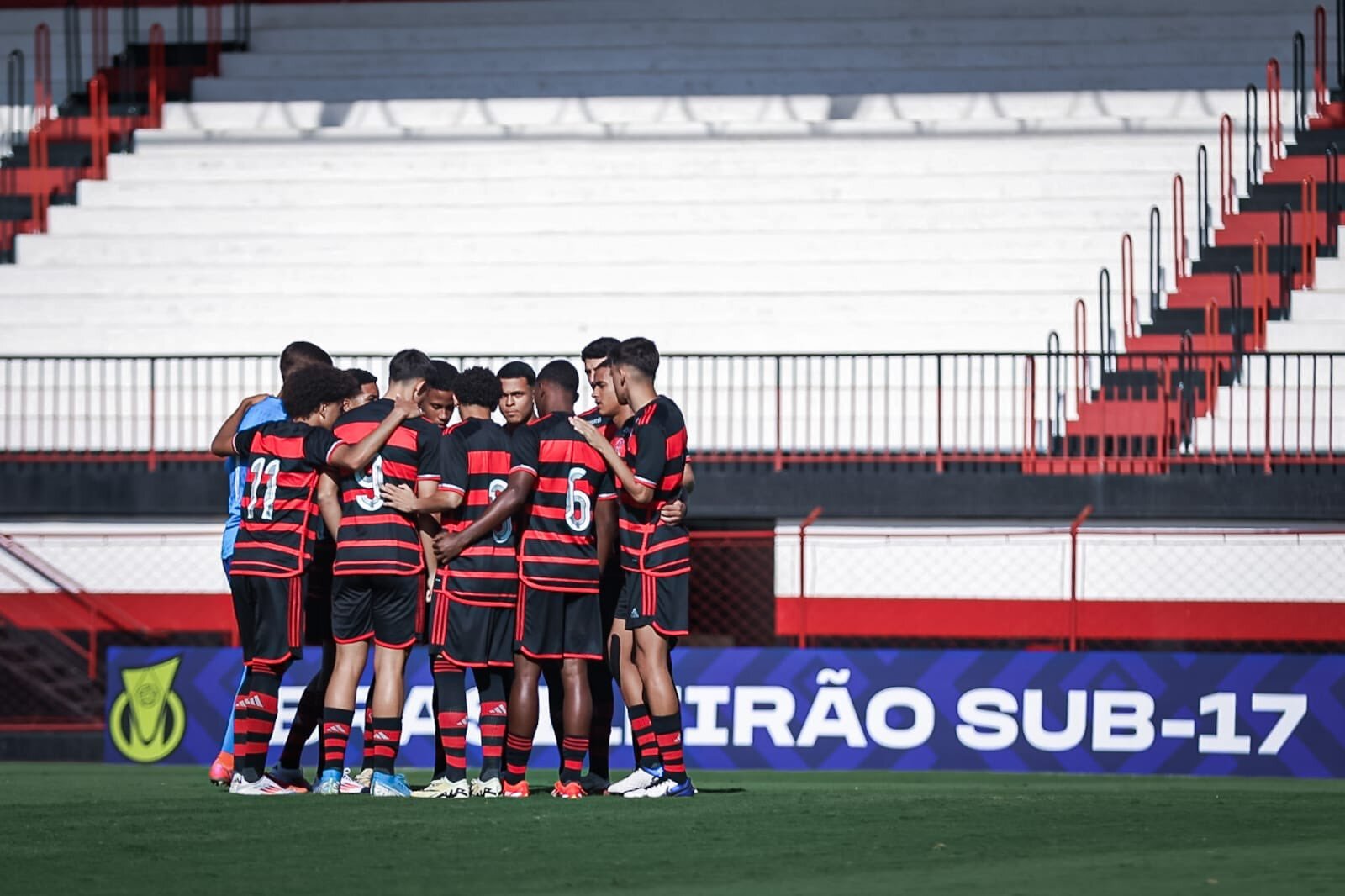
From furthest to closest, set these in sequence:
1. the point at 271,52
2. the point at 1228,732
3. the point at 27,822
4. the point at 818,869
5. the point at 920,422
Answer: the point at 271,52 < the point at 920,422 < the point at 1228,732 < the point at 27,822 < the point at 818,869

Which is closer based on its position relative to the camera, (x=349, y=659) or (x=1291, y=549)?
(x=349, y=659)

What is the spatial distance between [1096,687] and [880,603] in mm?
4227

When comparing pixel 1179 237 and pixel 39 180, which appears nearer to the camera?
pixel 1179 237

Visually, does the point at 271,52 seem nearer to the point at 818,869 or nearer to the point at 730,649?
the point at 730,649

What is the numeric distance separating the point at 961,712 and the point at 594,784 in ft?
12.8

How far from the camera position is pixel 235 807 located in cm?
804

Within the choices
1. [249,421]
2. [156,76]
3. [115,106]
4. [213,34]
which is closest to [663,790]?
[249,421]


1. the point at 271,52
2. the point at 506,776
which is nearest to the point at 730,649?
the point at 506,776

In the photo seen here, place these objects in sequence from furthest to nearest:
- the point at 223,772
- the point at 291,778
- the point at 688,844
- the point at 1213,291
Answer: the point at 1213,291 → the point at 223,772 → the point at 291,778 → the point at 688,844

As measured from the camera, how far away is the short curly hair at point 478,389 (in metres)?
8.51

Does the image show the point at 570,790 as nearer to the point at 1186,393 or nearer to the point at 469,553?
the point at 469,553

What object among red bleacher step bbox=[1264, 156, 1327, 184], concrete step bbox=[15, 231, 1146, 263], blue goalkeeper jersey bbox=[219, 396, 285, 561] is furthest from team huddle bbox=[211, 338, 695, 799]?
red bleacher step bbox=[1264, 156, 1327, 184]

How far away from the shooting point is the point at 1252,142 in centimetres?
2044

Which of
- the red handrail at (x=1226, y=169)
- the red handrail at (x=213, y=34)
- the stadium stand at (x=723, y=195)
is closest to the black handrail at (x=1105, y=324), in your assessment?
the stadium stand at (x=723, y=195)
